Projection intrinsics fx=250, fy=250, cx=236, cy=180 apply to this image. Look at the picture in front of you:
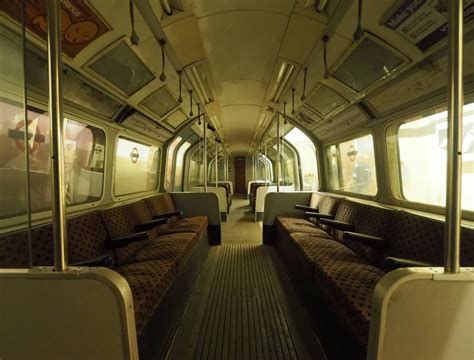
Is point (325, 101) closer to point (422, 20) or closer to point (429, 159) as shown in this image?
point (429, 159)

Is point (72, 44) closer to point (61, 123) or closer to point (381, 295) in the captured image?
point (61, 123)

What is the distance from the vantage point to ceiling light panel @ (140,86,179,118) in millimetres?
3705

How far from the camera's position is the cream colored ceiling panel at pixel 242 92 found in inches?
163

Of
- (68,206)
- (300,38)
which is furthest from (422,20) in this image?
(68,206)

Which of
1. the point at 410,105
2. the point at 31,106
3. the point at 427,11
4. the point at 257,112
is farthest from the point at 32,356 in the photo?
the point at 257,112

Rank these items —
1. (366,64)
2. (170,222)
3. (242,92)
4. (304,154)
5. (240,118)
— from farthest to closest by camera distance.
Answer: (304,154)
(240,118)
(170,222)
(242,92)
(366,64)

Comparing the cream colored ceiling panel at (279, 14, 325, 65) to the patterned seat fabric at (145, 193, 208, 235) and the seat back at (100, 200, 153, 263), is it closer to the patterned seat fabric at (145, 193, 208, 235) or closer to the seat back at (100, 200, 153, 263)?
the patterned seat fabric at (145, 193, 208, 235)

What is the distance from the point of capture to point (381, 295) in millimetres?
1110

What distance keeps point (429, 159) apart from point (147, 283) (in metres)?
3.30

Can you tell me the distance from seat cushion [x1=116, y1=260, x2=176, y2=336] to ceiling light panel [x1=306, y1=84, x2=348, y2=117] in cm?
311

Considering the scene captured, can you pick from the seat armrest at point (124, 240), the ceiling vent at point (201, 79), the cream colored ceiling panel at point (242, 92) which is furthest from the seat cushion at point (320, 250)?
the ceiling vent at point (201, 79)

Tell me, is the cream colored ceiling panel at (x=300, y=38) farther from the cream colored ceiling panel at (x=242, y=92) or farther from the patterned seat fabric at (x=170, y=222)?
the patterned seat fabric at (x=170, y=222)

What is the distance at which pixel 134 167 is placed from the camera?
188 inches

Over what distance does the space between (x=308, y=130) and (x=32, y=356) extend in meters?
5.70
